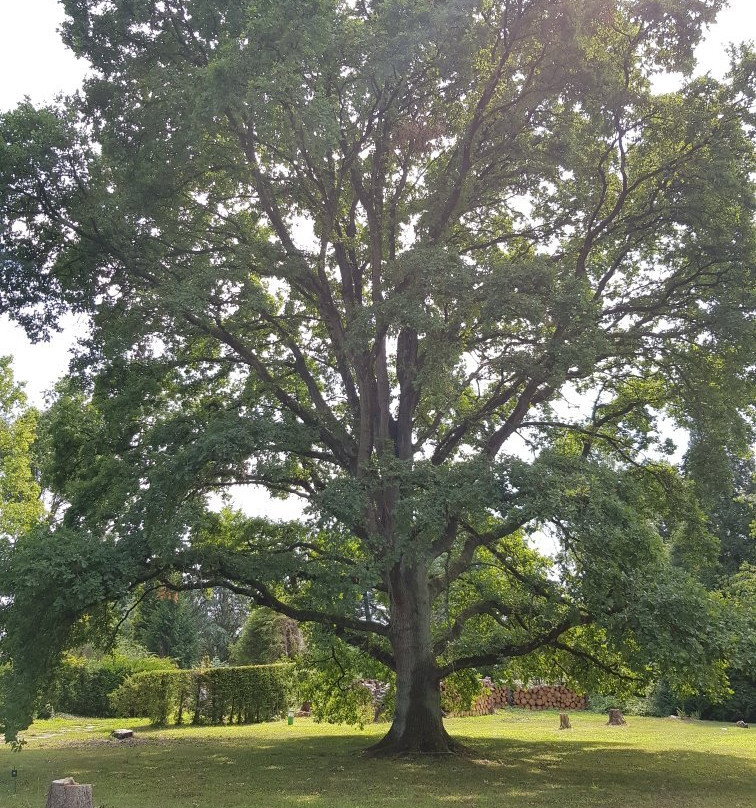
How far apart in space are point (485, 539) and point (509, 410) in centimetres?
468

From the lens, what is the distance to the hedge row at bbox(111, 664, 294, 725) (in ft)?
64.8

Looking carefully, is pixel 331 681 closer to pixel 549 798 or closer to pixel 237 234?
pixel 549 798

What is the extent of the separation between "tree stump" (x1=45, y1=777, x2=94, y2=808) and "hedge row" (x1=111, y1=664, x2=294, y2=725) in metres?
15.4

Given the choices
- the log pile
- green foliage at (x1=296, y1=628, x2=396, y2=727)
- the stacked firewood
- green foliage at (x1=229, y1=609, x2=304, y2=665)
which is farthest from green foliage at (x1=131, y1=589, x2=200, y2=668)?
green foliage at (x1=296, y1=628, x2=396, y2=727)

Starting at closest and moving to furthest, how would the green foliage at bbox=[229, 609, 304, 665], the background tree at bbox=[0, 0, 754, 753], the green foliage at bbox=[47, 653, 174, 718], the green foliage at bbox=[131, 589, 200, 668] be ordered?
1. the background tree at bbox=[0, 0, 754, 753]
2. the green foliage at bbox=[47, 653, 174, 718]
3. the green foliage at bbox=[229, 609, 304, 665]
4. the green foliage at bbox=[131, 589, 200, 668]

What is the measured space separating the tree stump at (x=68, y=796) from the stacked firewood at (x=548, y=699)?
23773 mm

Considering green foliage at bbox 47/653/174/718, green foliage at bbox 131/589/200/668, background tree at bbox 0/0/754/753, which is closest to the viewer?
background tree at bbox 0/0/754/753

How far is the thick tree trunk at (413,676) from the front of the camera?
1130cm

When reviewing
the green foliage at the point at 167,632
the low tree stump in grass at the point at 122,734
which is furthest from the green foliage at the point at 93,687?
the green foliage at the point at 167,632

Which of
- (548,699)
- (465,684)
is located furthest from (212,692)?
(548,699)

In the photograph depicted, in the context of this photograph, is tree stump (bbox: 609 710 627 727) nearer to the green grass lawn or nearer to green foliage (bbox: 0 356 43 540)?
the green grass lawn

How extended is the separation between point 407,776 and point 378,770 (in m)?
0.75

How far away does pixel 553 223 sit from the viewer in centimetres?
1298

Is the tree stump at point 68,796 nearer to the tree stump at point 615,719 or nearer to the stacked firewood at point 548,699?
the tree stump at point 615,719
